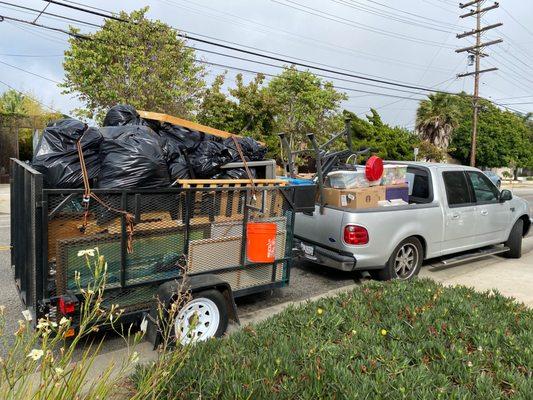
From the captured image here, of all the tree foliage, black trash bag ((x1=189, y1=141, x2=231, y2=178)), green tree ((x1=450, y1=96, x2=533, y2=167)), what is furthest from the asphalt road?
green tree ((x1=450, y1=96, x2=533, y2=167))

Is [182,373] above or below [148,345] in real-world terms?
above

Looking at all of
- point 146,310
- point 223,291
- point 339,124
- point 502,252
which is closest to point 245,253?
point 223,291

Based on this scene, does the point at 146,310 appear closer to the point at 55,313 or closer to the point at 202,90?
the point at 55,313

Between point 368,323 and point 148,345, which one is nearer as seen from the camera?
point 368,323

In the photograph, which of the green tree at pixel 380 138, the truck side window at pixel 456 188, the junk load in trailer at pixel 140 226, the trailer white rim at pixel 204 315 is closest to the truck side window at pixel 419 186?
the truck side window at pixel 456 188

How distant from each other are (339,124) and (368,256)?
62.3 feet

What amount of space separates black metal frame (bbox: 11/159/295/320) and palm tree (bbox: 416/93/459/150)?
133ft

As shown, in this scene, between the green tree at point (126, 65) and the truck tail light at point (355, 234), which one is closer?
the truck tail light at point (355, 234)

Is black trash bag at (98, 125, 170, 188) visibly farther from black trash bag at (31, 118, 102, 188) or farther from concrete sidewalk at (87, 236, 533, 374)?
concrete sidewalk at (87, 236, 533, 374)

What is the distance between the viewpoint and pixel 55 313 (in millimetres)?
3455

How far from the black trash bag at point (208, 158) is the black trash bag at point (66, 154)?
107cm

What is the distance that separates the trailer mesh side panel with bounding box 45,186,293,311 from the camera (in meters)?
3.53

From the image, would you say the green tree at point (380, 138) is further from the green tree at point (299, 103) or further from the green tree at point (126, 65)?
the green tree at point (126, 65)

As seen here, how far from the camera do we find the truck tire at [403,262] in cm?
604
